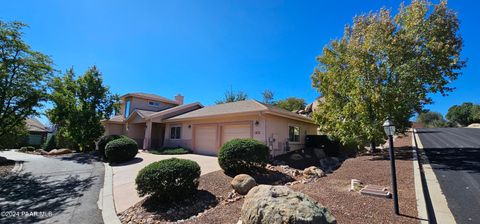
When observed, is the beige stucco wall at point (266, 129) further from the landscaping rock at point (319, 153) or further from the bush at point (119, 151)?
the bush at point (119, 151)

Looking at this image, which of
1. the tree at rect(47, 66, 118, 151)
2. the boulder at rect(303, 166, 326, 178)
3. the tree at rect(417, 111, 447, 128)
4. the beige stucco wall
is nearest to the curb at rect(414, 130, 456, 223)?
the boulder at rect(303, 166, 326, 178)

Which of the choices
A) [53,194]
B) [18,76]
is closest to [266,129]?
[53,194]

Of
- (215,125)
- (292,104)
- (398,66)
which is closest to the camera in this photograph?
(398,66)

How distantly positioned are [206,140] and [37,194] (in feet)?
32.4

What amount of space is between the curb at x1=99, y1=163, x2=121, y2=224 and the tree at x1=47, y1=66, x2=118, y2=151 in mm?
10738

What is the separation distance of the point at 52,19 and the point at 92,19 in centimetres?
180

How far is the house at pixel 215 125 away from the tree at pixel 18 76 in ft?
23.6

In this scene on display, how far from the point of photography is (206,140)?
16.9m

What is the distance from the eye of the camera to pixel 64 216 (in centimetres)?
606

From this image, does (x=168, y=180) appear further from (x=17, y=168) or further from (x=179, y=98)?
(x=179, y=98)

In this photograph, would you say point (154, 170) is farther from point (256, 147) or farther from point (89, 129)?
point (89, 129)

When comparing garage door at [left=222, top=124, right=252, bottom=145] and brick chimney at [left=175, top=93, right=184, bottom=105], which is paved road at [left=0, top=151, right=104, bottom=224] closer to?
garage door at [left=222, top=124, right=252, bottom=145]

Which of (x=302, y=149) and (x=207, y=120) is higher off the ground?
(x=207, y=120)

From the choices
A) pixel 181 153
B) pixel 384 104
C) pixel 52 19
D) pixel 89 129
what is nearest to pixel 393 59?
pixel 384 104
